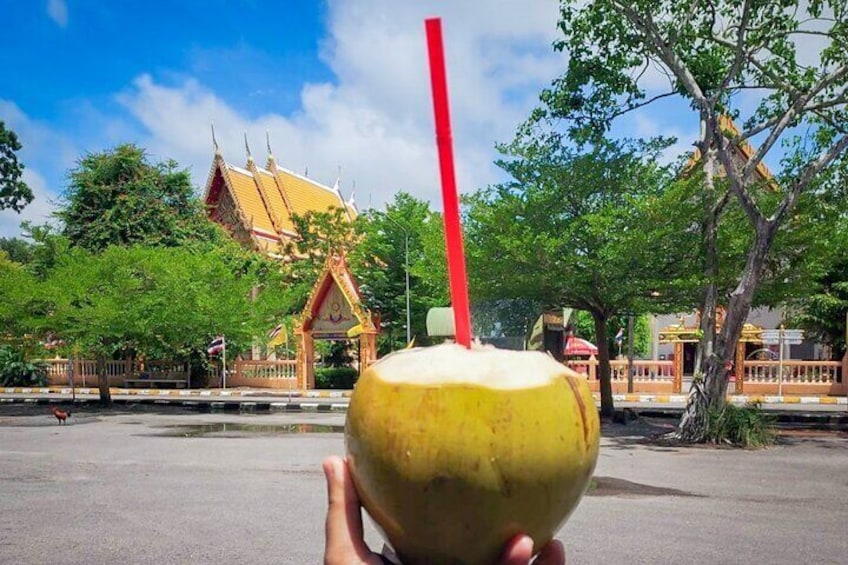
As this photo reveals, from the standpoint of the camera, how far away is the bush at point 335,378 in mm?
25781

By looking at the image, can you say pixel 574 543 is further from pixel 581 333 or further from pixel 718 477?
pixel 581 333

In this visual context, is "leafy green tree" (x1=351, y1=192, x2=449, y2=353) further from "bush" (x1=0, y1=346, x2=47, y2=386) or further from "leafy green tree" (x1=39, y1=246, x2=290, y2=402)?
"bush" (x1=0, y1=346, x2=47, y2=386)

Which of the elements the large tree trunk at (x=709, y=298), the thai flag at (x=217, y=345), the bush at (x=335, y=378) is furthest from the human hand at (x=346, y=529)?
the bush at (x=335, y=378)

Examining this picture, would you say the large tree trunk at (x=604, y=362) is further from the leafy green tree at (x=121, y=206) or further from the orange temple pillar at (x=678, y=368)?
the leafy green tree at (x=121, y=206)

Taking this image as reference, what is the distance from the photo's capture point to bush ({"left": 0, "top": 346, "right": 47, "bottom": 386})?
28.5 meters

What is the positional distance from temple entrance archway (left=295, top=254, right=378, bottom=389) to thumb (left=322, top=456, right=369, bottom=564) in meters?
22.0

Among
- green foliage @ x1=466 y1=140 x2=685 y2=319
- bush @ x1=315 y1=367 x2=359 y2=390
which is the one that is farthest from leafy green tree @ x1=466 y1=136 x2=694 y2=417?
bush @ x1=315 y1=367 x2=359 y2=390

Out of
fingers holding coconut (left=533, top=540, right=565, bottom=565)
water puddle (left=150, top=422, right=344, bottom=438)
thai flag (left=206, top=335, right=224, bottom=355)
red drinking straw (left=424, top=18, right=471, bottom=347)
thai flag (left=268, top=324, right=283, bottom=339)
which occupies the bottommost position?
water puddle (left=150, top=422, right=344, bottom=438)

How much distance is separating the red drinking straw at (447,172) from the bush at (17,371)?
3105cm

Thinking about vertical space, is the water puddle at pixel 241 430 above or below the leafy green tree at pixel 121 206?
below

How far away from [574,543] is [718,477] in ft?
12.4

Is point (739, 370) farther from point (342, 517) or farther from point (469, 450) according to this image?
point (469, 450)

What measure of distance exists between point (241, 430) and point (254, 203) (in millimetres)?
20960

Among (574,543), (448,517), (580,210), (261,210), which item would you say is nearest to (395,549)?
(448,517)
